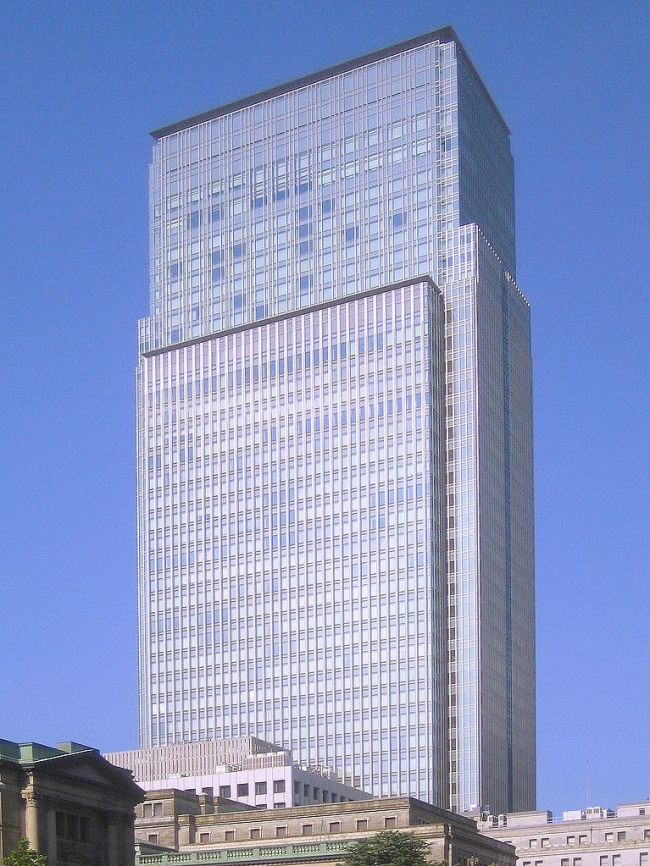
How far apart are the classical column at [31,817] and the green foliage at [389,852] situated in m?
27.0

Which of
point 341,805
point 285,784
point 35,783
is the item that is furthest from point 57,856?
point 285,784

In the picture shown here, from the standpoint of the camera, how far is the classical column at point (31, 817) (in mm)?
126312

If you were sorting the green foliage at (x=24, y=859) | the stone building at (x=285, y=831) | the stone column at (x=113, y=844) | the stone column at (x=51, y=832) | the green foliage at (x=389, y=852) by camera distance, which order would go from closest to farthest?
1. the green foliage at (x=24, y=859)
2. the stone column at (x=51, y=832)
3. the green foliage at (x=389, y=852)
4. the stone column at (x=113, y=844)
5. the stone building at (x=285, y=831)

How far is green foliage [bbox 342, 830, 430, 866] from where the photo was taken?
133 m

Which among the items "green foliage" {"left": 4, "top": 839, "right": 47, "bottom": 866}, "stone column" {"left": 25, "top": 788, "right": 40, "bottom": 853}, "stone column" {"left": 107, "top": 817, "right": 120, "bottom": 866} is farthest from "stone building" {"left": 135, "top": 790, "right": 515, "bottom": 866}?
"green foliage" {"left": 4, "top": 839, "right": 47, "bottom": 866}

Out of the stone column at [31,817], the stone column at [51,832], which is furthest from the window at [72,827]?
the stone column at [31,817]

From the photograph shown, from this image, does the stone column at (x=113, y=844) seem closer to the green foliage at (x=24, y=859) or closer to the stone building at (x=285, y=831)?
the stone building at (x=285, y=831)

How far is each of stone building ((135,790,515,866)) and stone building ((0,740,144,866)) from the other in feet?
43.7

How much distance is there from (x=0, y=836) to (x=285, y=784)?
7605cm

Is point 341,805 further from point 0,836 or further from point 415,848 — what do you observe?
point 0,836

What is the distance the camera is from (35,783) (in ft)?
419

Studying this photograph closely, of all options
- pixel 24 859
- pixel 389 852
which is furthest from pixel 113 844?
pixel 24 859

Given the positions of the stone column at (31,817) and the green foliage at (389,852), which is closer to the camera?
the stone column at (31,817)

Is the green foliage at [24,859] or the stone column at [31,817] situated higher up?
the stone column at [31,817]
